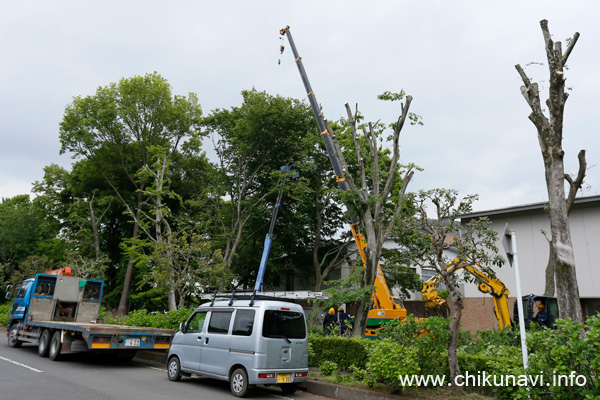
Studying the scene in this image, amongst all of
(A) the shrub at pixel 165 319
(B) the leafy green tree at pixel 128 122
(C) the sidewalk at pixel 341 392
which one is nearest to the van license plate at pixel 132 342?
(A) the shrub at pixel 165 319

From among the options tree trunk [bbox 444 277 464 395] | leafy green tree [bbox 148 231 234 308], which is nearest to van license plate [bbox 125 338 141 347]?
leafy green tree [bbox 148 231 234 308]

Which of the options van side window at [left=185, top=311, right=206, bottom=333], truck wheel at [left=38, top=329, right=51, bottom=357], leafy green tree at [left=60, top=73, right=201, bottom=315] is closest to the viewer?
van side window at [left=185, top=311, right=206, bottom=333]

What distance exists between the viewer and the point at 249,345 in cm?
903

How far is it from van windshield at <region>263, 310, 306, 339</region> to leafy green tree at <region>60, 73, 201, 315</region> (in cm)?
2264

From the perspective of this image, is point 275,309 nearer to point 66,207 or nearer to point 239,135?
point 239,135

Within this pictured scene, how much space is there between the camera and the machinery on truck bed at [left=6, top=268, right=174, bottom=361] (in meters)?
12.3

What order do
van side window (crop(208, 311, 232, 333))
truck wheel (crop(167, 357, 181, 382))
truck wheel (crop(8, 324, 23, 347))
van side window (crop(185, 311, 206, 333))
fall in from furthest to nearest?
truck wheel (crop(8, 324, 23, 347))
truck wheel (crop(167, 357, 181, 382))
van side window (crop(185, 311, 206, 333))
van side window (crop(208, 311, 232, 333))

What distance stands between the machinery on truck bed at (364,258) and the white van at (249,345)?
5436mm

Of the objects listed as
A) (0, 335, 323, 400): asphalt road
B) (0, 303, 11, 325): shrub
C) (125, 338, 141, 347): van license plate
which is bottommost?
(0, 335, 323, 400): asphalt road

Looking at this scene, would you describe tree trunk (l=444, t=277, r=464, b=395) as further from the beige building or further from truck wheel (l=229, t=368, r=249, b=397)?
the beige building

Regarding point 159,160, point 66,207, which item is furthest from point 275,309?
point 66,207

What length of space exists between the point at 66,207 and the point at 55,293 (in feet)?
77.9

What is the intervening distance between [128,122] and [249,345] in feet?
85.6

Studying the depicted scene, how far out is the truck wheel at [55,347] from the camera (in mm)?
13015
